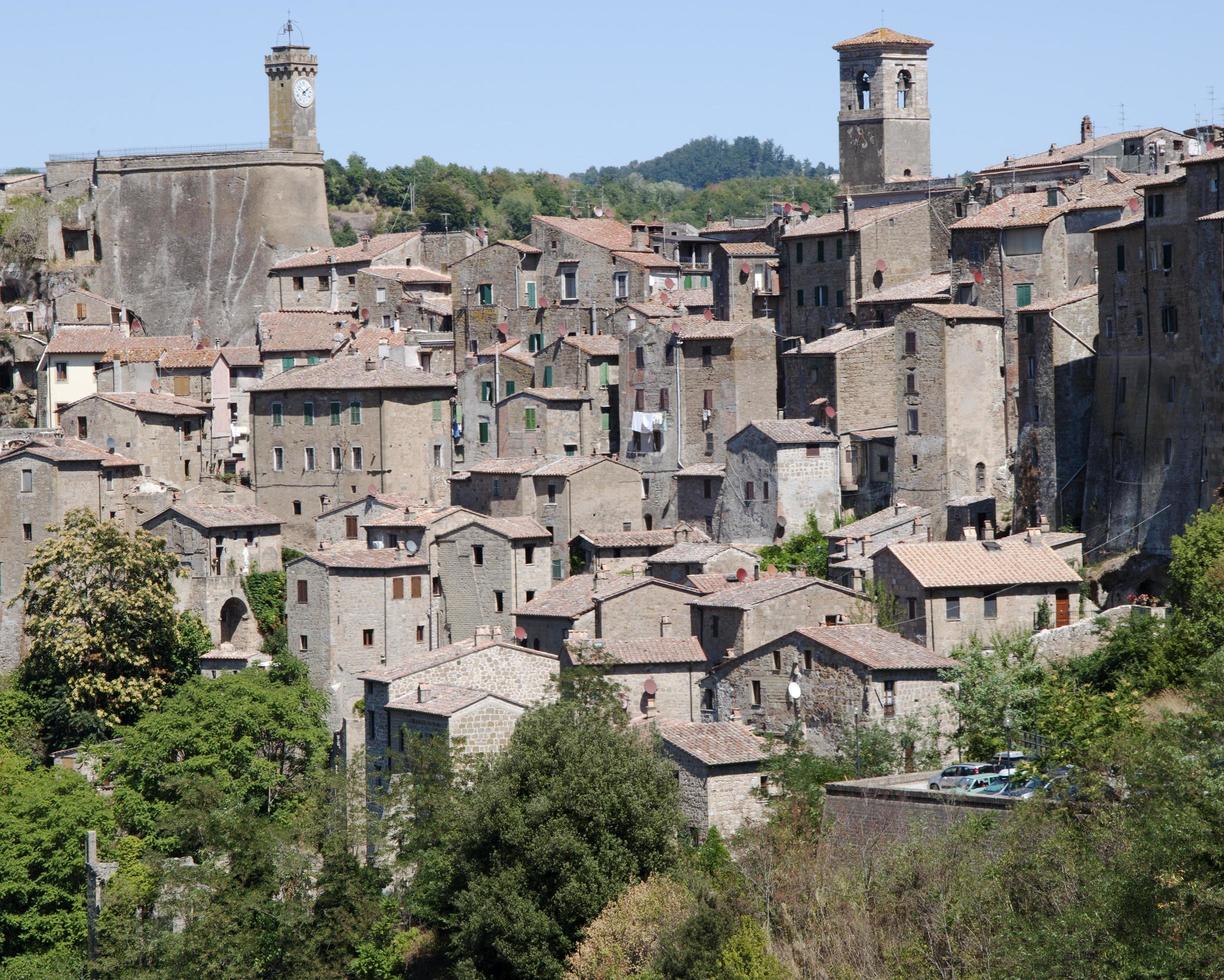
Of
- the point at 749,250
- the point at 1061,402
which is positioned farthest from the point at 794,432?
the point at 749,250

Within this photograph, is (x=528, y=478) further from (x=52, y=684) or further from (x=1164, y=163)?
(x=1164, y=163)

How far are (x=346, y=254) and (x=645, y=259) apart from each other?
1515cm

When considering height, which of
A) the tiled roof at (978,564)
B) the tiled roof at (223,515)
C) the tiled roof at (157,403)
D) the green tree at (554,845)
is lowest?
the green tree at (554,845)

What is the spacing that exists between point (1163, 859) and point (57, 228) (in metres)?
69.6

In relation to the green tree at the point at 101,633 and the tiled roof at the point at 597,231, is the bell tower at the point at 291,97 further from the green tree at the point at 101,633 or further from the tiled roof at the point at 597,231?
Answer: the green tree at the point at 101,633

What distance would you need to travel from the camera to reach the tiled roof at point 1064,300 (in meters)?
56.1

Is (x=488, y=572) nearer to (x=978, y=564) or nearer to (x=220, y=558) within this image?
(x=220, y=558)

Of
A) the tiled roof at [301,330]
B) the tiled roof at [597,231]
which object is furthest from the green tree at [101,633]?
the tiled roof at [597,231]

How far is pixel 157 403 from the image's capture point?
243 ft

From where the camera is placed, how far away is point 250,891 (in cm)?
4791

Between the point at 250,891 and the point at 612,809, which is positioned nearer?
the point at 612,809

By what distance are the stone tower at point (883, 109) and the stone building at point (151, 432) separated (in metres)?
22.4

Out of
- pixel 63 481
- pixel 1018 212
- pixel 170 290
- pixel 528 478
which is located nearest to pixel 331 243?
pixel 170 290

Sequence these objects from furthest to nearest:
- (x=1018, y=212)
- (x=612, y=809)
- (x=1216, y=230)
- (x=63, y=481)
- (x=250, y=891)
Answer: (x=63, y=481), (x=1018, y=212), (x=1216, y=230), (x=250, y=891), (x=612, y=809)
